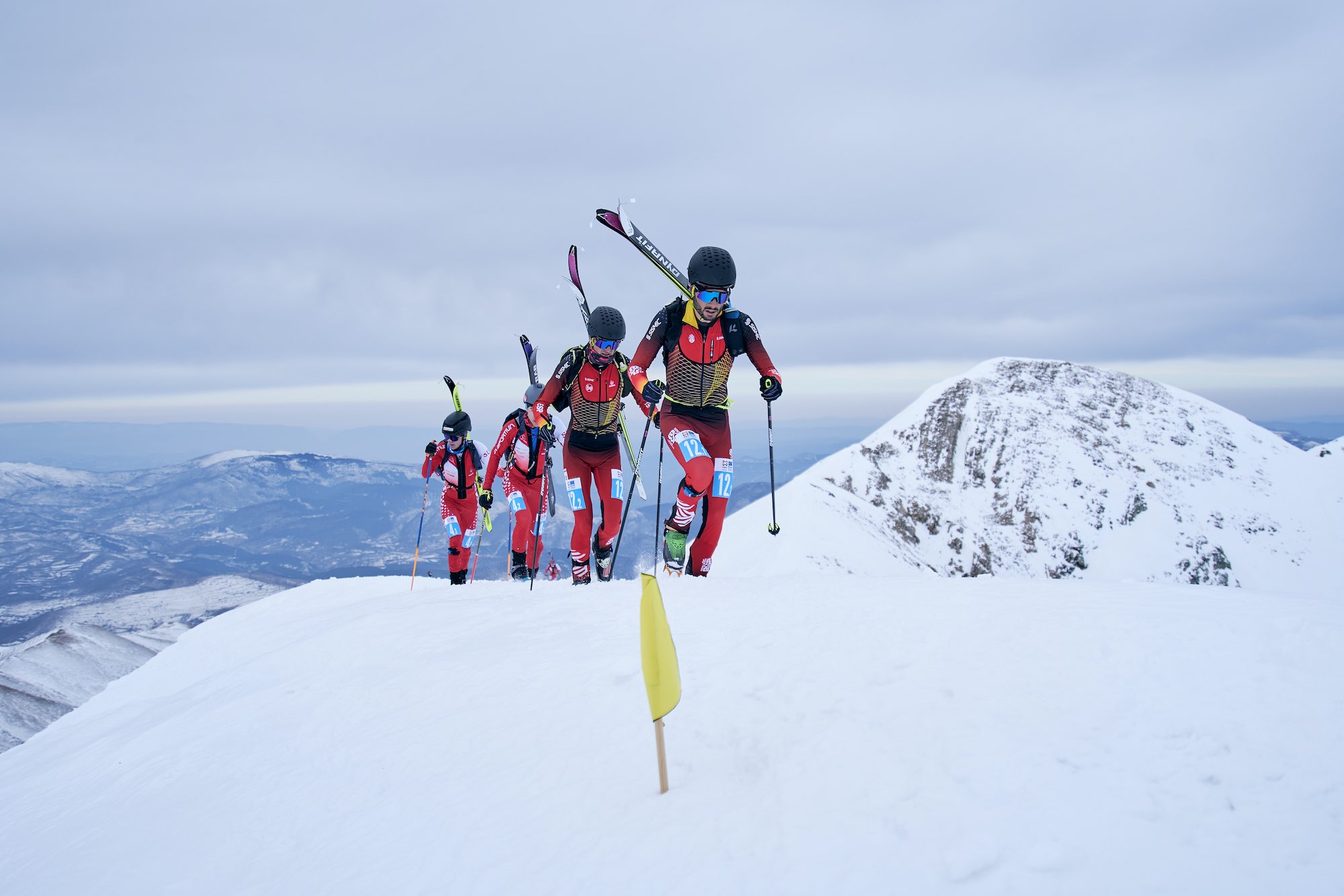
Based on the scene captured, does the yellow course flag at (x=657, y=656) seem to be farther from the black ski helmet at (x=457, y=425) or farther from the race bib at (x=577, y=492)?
the black ski helmet at (x=457, y=425)

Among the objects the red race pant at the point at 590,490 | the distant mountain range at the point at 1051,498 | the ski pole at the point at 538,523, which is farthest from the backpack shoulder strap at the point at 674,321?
the distant mountain range at the point at 1051,498

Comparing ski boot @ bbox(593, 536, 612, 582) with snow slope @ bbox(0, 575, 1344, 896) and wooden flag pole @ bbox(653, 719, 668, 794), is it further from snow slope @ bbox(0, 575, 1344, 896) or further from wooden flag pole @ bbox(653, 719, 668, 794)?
wooden flag pole @ bbox(653, 719, 668, 794)

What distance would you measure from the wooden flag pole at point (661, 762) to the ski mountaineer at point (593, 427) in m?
7.25

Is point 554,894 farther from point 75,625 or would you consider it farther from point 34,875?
point 75,625

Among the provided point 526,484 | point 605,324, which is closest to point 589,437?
point 605,324

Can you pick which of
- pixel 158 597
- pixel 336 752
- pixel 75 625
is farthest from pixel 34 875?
pixel 158 597

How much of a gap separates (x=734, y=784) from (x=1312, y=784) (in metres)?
2.75

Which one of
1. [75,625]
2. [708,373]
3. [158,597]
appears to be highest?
[708,373]

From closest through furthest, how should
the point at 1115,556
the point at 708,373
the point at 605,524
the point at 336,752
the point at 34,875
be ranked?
the point at 34,875 → the point at 336,752 → the point at 708,373 → the point at 605,524 → the point at 1115,556

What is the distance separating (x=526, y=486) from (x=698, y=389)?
6.82 meters

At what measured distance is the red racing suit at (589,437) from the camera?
36.6 feet

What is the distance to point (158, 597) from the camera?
653 ft

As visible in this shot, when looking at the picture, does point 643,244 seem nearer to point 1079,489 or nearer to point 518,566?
point 518,566

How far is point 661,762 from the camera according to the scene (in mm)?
3637
